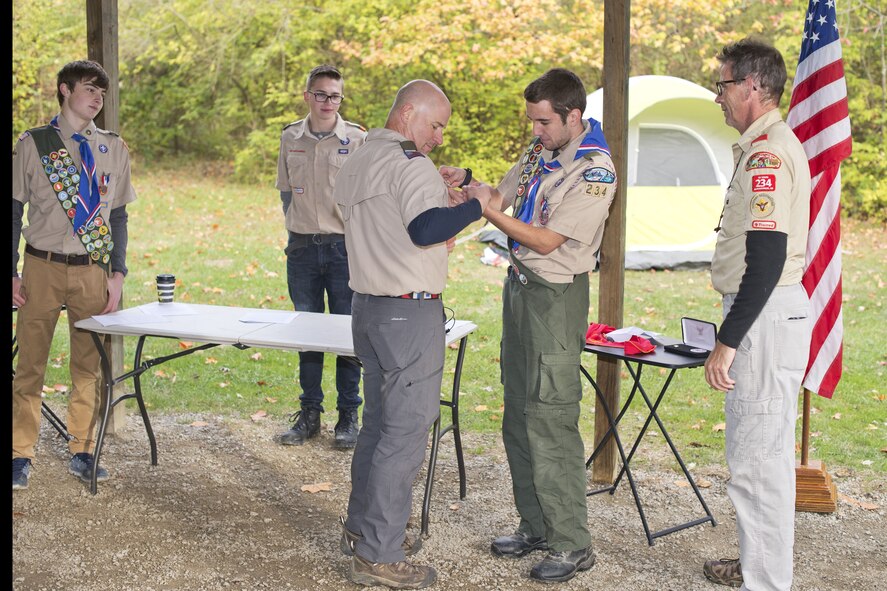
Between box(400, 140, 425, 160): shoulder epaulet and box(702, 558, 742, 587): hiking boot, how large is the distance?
185cm

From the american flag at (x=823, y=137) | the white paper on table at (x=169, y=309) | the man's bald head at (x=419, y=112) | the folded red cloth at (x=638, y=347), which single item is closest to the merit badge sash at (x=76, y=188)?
the white paper on table at (x=169, y=309)

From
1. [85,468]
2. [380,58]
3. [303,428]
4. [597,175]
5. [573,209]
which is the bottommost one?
[85,468]

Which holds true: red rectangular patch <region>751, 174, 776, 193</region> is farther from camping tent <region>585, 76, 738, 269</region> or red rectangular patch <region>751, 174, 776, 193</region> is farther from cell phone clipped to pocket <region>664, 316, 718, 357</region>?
camping tent <region>585, 76, 738, 269</region>

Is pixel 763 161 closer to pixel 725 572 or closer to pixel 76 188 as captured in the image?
pixel 725 572

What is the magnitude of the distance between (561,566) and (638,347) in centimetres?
88

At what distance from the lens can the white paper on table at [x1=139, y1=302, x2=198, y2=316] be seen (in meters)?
4.66

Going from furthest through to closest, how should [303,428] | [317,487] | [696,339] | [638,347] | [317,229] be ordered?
[303,428], [317,229], [317,487], [696,339], [638,347]

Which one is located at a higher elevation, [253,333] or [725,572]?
[253,333]

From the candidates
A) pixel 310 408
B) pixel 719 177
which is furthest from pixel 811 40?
pixel 719 177

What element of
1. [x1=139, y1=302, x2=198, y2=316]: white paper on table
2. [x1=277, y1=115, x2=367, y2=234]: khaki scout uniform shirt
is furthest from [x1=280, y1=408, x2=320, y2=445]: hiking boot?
[x1=277, y1=115, x2=367, y2=234]: khaki scout uniform shirt

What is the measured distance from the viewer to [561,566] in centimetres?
367

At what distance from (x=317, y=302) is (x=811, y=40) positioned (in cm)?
269

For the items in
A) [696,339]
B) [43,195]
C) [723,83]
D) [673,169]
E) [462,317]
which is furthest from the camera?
[673,169]

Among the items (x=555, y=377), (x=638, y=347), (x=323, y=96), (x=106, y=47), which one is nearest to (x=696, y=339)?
(x=638, y=347)
